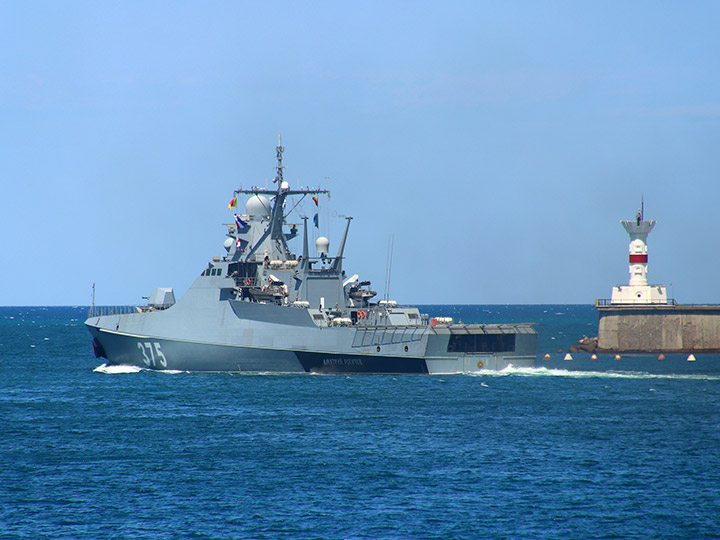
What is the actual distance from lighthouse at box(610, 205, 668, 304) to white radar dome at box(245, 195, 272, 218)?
3044 centimetres

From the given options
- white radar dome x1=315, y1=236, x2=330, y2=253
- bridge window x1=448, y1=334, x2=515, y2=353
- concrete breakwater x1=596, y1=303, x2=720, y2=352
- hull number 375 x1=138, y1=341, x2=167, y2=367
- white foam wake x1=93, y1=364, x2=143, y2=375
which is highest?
white radar dome x1=315, y1=236, x2=330, y2=253

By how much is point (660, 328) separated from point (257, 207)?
32.4 m

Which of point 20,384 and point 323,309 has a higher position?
point 323,309

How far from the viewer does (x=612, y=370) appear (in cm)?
5325

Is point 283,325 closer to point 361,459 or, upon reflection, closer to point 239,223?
point 239,223

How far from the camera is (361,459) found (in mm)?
27109

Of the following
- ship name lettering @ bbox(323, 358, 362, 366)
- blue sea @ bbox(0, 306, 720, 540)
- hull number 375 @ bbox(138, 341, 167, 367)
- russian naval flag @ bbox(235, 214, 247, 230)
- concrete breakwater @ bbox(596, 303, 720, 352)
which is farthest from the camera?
concrete breakwater @ bbox(596, 303, 720, 352)

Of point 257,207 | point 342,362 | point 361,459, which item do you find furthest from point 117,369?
point 361,459

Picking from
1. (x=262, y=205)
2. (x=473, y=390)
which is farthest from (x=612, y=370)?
(x=262, y=205)

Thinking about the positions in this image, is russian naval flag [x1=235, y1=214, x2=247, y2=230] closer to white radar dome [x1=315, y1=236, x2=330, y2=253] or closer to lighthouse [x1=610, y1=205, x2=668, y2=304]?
white radar dome [x1=315, y1=236, x2=330, y2=253]

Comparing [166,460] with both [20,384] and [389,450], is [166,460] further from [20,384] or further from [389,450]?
[20,384]

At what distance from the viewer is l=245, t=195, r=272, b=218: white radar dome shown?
4950 centimetres

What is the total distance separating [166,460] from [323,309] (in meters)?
19.1

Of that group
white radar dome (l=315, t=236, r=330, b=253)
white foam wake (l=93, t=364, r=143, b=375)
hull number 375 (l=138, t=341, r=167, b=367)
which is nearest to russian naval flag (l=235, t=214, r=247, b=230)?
white radar dome (l=315, t=236, r=330, b=253)
